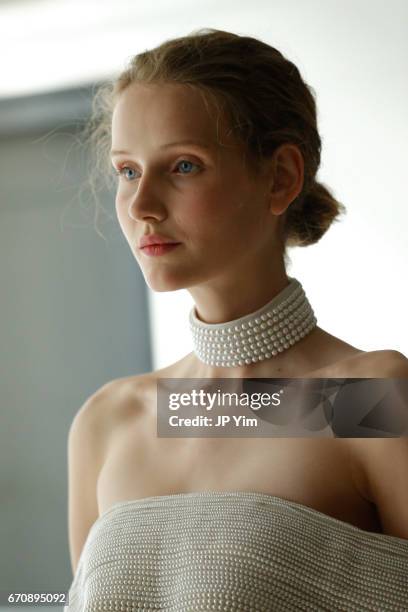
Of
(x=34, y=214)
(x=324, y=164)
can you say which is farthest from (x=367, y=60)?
(x=34, y=214)

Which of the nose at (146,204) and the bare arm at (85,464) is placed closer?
the nose at (146,204)

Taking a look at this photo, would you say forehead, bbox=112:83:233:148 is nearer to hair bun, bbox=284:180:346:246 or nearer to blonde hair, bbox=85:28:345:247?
blonde hair, bbox=85:28:345:247

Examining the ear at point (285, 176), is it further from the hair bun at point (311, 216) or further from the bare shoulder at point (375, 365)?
the bare shoulder at point (375, 365)

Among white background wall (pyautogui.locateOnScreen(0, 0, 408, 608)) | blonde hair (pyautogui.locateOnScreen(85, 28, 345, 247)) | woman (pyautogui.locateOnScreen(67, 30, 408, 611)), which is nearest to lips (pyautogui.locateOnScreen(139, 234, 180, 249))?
woman (pyautogui.locateOnScreen(67, 30, 408, 611))

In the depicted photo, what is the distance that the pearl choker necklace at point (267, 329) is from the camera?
0.79m

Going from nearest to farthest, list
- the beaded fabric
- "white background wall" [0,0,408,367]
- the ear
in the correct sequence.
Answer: the beaded fabric
the ear
"white background wall" [0,0,408,367]

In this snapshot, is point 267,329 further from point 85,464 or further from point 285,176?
point 85,464

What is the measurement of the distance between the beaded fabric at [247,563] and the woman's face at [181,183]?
0.20 metres

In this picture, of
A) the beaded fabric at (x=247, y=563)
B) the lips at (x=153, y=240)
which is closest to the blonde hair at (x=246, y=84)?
the lips at (x=153, y=240)

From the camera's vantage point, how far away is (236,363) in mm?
808

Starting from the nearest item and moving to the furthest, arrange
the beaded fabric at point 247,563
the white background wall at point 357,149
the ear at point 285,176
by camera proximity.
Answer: the beaded fabric at point 247,563, the ear at point 285,176, the white background wall at point 357,149

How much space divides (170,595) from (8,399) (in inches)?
25.2

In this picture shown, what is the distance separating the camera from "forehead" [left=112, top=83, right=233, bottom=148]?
29.8 inches

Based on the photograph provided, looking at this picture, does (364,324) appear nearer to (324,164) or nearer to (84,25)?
(324,164)
